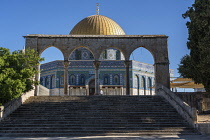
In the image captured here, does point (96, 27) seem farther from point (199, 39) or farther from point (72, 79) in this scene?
point (199, 39)

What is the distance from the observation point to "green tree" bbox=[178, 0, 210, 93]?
13258mm

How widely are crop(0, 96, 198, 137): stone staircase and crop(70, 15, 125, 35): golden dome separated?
54.0 ft

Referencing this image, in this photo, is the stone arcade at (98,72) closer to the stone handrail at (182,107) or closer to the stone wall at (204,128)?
the stone handrail at (182,107)

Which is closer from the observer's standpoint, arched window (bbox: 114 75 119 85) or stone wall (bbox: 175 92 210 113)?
stone wall (bbox: 175 92 210 113)

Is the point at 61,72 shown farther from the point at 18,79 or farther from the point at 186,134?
the point at 186,134

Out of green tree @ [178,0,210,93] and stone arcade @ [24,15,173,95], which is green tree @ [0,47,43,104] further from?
stone arcade @ [24,15,173,95]

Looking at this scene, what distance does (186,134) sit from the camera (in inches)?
456

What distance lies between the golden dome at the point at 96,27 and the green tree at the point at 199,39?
17.4m

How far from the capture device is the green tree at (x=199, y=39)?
13.3 metres

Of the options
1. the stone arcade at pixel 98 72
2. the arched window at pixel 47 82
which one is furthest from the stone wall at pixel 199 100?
the arched window at pixel 47 82

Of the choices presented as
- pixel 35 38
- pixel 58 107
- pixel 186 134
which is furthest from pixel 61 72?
pixel 186 134

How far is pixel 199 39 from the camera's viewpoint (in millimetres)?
13789

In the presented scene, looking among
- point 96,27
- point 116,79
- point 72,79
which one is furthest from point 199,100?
point 72,79

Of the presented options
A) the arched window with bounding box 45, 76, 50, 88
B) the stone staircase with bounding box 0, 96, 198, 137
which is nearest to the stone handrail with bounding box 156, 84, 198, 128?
the stone staircase with bounding box 0, 96, 198, 137
